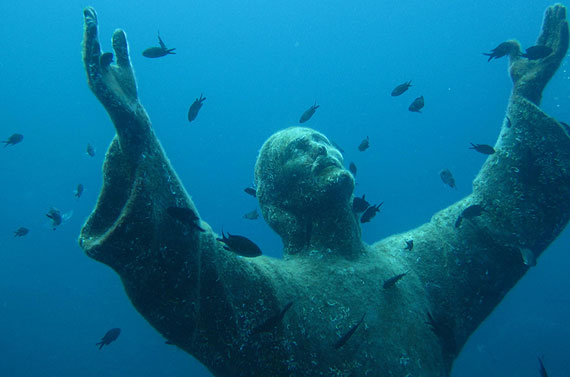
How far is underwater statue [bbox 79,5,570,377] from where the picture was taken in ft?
9.29

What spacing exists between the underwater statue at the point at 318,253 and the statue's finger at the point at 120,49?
0.04 ft

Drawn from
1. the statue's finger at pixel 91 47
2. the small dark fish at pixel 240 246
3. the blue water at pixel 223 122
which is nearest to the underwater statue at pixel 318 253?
the statue's finger at pixel 91 47

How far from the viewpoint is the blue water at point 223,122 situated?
160 ft

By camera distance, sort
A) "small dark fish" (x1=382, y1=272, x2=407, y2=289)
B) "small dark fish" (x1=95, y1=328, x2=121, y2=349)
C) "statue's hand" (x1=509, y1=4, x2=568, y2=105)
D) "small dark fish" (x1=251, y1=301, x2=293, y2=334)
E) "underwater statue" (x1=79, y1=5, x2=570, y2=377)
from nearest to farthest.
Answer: "underwater statue" (x1=79, y1=5, x2=570, y2=377) → "small dark fish" (x1=251, y1=301, x2=293, y2=334) → "small dark fish" (x1=382, y1=272, x2=407, y2=289) → "statue's hand" (x1=509, y1=4, x2=568, y2=105) → "small dark fish" (x1=95, y1=328, x2=121, y2=349)

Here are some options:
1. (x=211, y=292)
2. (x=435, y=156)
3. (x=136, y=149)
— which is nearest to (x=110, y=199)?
(x=136, y=149)

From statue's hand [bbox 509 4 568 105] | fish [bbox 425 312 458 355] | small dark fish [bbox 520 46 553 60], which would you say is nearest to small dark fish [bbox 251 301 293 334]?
fish [bbox 425 312 458 355]

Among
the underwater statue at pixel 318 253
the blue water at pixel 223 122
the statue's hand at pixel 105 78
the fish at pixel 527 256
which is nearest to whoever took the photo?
the statue's hand at pixel 105 78

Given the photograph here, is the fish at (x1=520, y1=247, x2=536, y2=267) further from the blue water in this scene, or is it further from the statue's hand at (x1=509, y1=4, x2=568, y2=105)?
the blue water

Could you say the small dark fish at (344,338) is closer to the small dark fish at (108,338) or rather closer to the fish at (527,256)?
the fish at (527,256)

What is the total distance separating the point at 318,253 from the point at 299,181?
94 centimetres

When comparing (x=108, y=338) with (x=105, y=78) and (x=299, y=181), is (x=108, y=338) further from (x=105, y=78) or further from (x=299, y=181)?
(x=105, y=78)

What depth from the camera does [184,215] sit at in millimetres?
2902

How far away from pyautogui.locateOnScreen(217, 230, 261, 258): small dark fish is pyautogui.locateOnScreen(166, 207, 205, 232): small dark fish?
1.11 feet

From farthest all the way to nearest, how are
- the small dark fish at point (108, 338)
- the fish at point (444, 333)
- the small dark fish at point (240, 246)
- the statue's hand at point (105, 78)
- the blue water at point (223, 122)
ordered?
1. the blue water at point (223, 122)
2. the small dark fish at point (108, 338)
3. the fish at point (444, 333)
4. the small dark fish at point (240, 246)
5. the statue's hand at point (105, 78)
